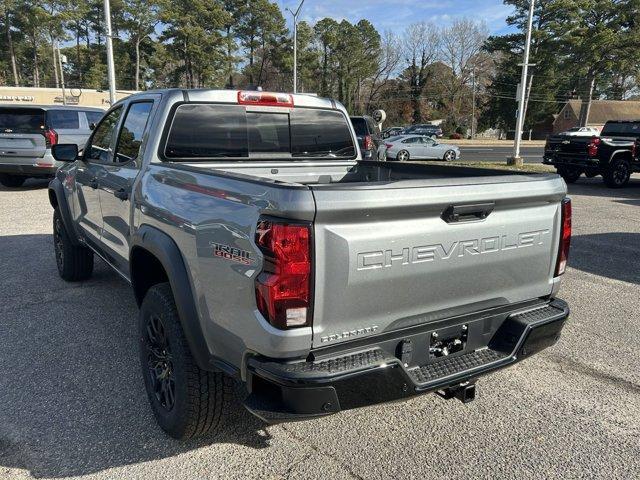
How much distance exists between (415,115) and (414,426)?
3112 inches

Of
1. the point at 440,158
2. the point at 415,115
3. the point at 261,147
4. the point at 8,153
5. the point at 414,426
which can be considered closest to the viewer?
the point at 414,426

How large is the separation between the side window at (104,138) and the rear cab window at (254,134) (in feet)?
3.24

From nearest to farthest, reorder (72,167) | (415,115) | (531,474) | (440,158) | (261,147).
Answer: (531,474), (261,147), (72,167), (440,158), (415,115)

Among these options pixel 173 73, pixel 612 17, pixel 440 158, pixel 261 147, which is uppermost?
pixel 612 17

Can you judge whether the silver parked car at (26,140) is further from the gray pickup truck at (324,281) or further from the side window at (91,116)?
the gray pickup truck at (324,281)

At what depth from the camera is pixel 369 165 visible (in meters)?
4.46

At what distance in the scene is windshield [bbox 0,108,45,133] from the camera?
11414 millimetres

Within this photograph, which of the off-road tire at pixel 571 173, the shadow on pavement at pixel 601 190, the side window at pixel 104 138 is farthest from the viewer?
the off-road tire at pixel 571 173

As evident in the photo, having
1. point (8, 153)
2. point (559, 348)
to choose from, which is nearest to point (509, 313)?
point (559, 348)

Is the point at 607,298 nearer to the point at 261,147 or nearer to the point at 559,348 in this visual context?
the point at 559,348

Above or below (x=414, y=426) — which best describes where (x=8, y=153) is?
above

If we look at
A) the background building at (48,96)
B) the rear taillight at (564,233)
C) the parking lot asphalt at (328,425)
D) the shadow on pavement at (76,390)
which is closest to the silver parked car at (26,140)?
the shadow on pavement at (76,390)

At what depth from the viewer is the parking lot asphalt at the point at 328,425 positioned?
2674 mm

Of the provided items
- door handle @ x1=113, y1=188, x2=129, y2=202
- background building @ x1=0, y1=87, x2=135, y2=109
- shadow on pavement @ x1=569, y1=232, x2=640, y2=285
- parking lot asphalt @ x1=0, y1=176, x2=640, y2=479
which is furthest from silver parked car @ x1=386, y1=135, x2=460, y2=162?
background building @ x1=0, y1=87, x2=135, y2=109
